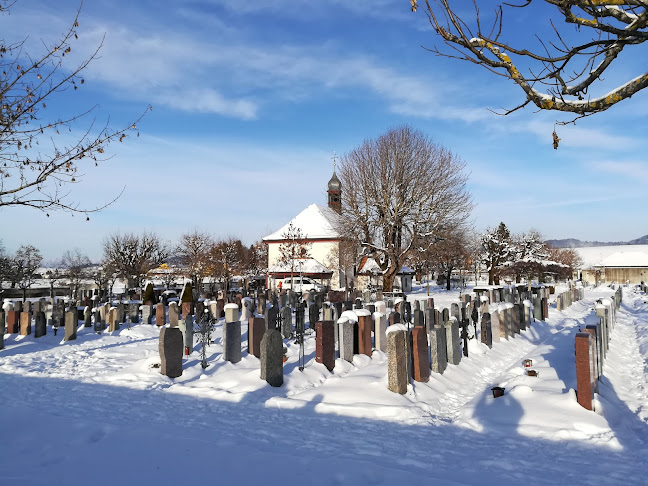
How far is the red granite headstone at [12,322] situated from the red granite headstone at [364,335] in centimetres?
1043

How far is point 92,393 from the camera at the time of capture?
7.20 meters

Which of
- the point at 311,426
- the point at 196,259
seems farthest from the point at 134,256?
the point at 311,426

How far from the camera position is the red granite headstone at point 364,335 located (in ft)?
32.9

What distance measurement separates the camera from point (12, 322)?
13109 mm

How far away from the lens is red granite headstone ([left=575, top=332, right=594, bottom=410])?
622 cm

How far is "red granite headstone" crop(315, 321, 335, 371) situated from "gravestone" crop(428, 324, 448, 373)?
196 cm

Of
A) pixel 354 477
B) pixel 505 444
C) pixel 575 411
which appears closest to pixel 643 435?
pixel 575 411

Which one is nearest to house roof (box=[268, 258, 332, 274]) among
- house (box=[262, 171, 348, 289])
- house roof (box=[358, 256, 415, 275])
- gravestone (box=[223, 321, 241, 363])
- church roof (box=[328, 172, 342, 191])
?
house (box=[262, 171, 348, 289])

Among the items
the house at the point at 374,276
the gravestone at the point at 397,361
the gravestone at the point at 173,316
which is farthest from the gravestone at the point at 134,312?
the house at the point at 374,276

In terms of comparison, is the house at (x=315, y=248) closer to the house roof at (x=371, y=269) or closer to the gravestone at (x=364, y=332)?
the house roof at (x=371, y=269)

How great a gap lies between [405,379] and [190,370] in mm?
4219

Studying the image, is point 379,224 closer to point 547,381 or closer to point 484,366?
point 484,366

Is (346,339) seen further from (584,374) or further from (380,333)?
(584,374)

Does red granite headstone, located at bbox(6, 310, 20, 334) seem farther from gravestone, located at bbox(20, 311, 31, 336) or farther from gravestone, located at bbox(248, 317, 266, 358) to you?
gravestone, located at bbox(248, 317, 266, 358)
